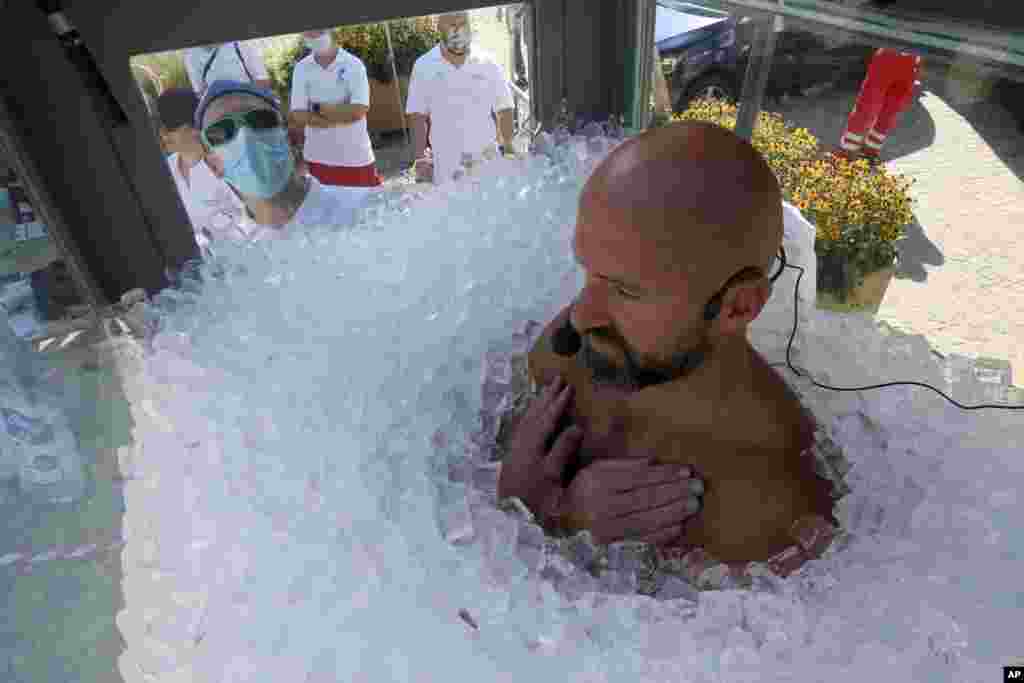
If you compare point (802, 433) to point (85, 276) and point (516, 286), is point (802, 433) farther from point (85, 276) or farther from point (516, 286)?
point (85, 276)

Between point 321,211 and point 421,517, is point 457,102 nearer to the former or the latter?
point 321,211

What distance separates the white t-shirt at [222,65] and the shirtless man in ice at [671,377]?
711mm

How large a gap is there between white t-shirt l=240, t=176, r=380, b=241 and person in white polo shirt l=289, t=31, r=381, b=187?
40mm

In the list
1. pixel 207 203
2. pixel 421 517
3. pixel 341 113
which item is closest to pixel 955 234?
pixel 341 113

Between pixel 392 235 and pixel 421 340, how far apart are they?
0.26 m

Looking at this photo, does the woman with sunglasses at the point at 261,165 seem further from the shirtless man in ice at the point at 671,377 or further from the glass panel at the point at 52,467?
the shirtless man in ice at the point at 671,377

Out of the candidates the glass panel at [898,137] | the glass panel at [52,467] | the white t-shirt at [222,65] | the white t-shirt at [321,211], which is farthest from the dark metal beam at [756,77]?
the glass panel at [52,467]

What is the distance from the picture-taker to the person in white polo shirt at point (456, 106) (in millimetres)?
1553

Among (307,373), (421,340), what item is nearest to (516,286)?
(421,340)

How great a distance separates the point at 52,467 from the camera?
3.98ft

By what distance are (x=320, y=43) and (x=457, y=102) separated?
0.39 meters

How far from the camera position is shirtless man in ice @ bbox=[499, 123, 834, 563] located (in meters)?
0.68

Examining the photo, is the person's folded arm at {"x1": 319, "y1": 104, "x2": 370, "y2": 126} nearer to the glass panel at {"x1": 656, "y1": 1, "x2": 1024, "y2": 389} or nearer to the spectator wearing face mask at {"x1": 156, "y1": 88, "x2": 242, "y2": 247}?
the spectator wearing face mask at {"x1": 156, "y1": 88, "x2": 242, "y2": 247}

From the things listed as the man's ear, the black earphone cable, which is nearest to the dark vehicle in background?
the black earphone cable
